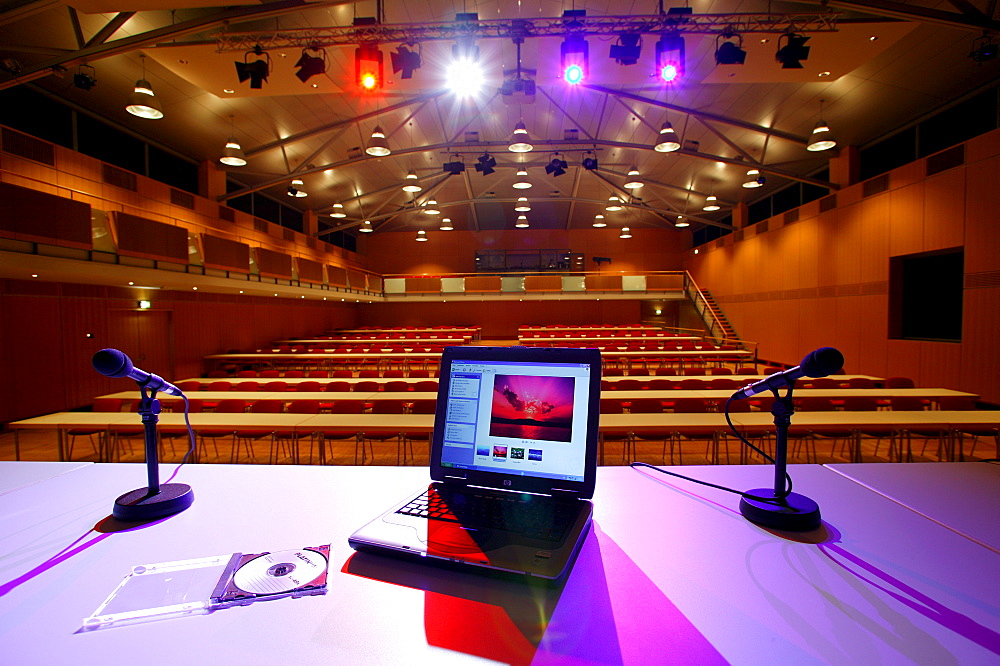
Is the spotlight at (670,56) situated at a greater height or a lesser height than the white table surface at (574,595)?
greater

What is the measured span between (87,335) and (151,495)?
10627 millimetres

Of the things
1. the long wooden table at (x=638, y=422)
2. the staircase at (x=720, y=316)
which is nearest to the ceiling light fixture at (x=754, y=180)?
the staircase at (x=720, y=316)

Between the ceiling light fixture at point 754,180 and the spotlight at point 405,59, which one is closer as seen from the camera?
the spotlight at point 405,59

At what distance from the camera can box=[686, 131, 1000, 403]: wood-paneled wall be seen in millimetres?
7789

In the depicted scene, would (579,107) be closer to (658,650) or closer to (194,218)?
(194,218)

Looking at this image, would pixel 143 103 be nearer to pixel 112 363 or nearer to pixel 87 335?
pixel 87 335

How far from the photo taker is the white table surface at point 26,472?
1.37 metres

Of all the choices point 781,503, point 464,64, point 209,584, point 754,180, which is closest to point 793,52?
point 464,64

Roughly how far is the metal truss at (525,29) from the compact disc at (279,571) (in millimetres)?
7201

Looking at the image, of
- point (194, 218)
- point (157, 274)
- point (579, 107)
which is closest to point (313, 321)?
point (194, 218)

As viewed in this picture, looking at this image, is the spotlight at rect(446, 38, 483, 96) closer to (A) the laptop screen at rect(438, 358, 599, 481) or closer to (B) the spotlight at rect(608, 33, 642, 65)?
(B) the spotlight at rect(608, 33, 642, 65)

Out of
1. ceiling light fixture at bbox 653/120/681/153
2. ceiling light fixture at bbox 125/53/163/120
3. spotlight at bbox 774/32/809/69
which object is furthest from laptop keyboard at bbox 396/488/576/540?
ceiling light fixture at bbox 653/120/681/153

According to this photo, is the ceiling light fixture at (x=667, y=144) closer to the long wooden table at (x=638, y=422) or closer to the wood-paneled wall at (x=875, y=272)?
the wood-paneled wall at (x=875, y=272)

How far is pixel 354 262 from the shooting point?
2147 centimetres
